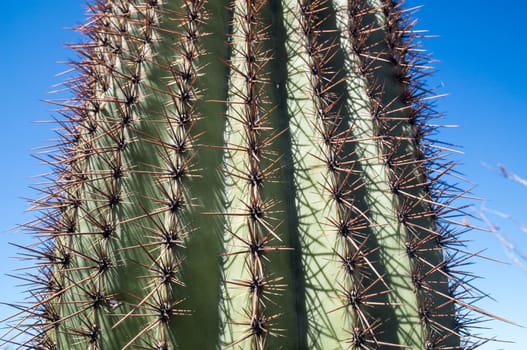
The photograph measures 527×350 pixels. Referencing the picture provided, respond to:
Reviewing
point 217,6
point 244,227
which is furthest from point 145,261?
point 217,6

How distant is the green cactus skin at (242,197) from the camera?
6.88 ft

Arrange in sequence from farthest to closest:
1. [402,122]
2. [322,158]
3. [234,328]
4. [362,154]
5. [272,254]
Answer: [402,122] < [362,154] < [322,158] < [272,254] < [234,328]

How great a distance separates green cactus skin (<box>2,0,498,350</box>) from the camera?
2096mm

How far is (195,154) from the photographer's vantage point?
229cm

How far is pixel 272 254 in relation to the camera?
7.21 feet

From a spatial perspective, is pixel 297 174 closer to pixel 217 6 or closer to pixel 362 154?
pixel 362 154

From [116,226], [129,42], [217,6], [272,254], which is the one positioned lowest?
[272,254]

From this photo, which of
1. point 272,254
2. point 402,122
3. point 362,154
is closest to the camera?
point 272,254

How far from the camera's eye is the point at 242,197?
229cm

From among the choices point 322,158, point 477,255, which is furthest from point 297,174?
point 477,255

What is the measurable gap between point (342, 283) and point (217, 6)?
171 centimetres

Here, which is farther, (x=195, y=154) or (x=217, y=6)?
(x=217, y=6)

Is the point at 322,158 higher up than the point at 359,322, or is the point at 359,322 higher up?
the point at 322,158

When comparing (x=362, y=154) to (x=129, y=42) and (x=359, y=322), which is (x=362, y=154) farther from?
(x=129, y=42)
